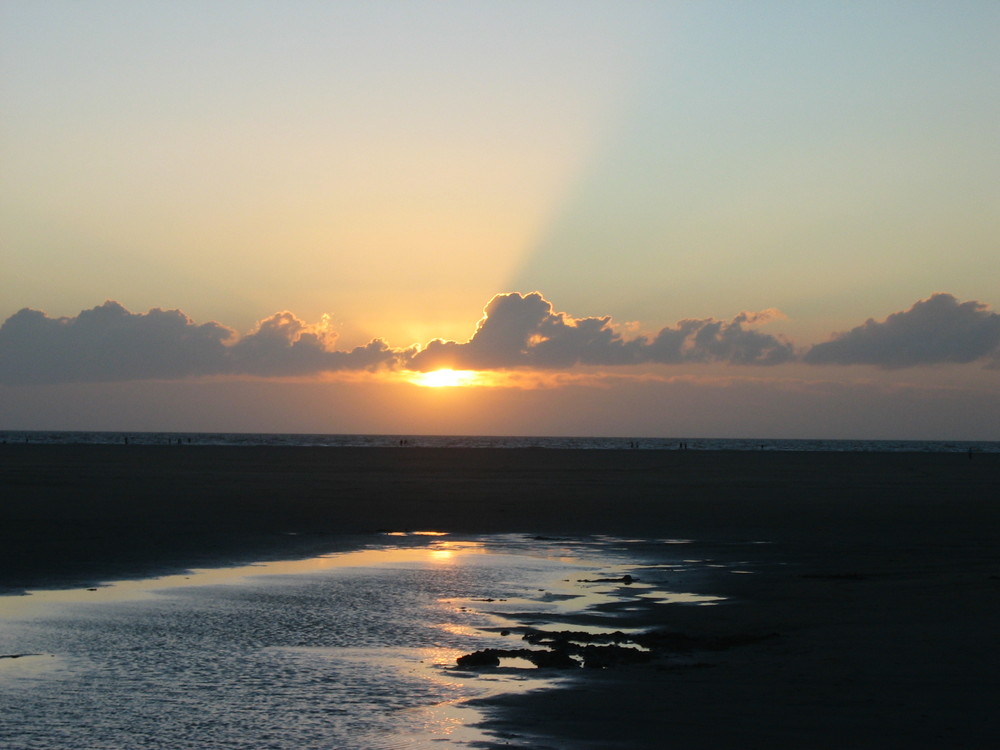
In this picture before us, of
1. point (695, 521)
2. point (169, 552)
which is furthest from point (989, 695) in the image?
point (695, 521)

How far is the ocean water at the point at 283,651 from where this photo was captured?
10648mm

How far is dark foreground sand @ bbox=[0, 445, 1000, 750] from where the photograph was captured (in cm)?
1112

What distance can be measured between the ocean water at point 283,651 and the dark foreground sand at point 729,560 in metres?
1.24

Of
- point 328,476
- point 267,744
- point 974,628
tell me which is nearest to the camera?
point 267,744

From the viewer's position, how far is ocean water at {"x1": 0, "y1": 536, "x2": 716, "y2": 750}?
419 inches

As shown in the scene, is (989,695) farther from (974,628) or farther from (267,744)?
(267,744)

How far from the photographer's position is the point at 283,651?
14.4 metres

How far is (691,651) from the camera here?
14.8m

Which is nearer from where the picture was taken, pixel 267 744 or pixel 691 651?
pixel 267 744

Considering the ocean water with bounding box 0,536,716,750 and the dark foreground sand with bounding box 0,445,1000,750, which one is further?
the dark foreground sand with bounding box 0,445,1000,750

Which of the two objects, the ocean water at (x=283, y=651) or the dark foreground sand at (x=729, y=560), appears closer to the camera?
the ocean water at (x=283, y=651)

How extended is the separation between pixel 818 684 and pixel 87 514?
30.0 meters

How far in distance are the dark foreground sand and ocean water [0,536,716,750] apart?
124cm

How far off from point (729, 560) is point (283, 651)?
46.6 feet
